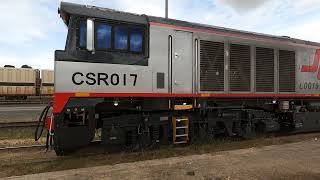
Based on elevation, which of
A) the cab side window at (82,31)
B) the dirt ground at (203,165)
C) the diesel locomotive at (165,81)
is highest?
the cab side window at (82,31)

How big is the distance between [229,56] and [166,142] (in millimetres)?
3323

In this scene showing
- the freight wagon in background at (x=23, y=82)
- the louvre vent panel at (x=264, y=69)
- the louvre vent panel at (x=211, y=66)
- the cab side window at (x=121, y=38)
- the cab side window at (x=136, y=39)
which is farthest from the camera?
the freight wagon in background at (x=23, y=82)

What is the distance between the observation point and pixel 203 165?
25.7ft

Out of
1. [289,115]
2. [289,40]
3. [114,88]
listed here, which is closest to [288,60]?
[289,40]

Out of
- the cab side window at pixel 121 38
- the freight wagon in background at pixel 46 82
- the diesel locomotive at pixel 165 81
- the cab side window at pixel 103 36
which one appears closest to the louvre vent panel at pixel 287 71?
the diesel locomotive at pixel 165 81

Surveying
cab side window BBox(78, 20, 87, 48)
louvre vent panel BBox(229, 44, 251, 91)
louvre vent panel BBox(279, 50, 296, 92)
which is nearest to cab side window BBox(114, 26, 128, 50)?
cab side window BBox(78, 20, 87, 48)

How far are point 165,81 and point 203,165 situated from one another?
120 inches

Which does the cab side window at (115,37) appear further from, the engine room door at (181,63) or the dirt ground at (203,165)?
the dirt ground at (203,165)

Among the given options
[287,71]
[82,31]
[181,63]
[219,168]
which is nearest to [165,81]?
[181,63]

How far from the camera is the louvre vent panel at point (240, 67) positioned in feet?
37.6

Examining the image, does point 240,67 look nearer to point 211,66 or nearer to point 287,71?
point 211,66

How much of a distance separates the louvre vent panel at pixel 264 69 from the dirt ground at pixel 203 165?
2.72 m

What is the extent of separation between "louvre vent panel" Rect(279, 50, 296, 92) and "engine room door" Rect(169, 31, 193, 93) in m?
3.90

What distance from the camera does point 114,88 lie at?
9305 millimetres
